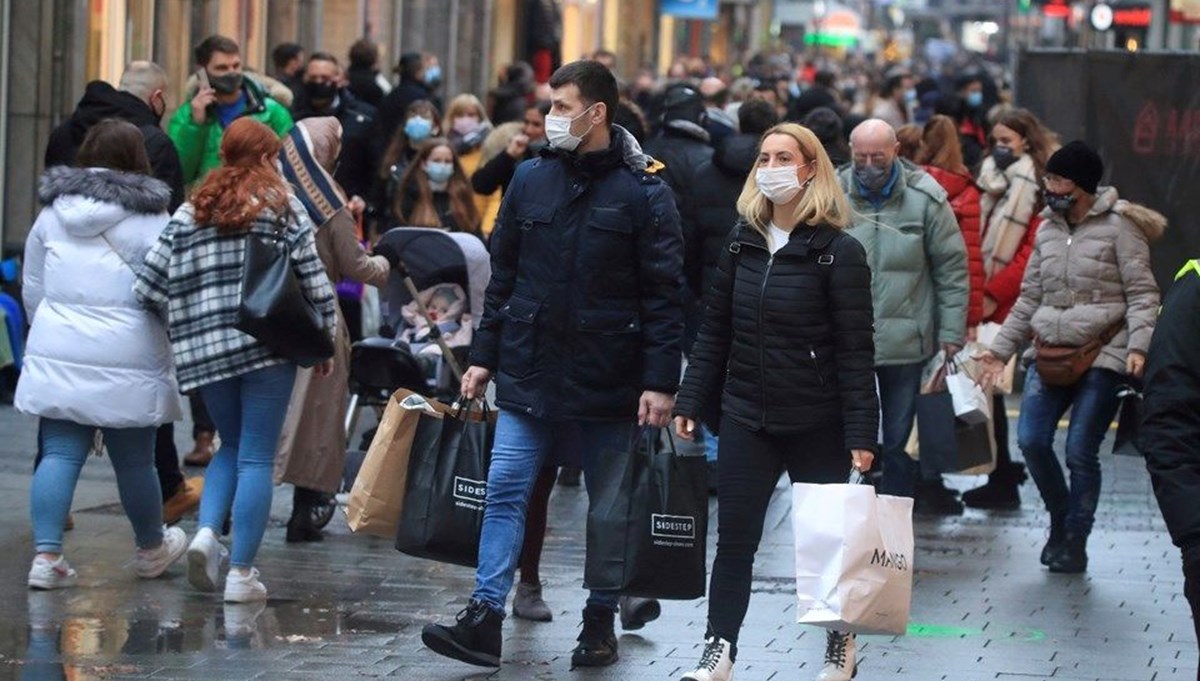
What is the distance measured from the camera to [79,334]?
920 cm

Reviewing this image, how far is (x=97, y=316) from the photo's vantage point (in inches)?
363

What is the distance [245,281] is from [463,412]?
3.60 ft

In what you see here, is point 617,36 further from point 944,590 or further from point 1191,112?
point 944,590

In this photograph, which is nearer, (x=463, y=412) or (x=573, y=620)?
(x=463, y=412)

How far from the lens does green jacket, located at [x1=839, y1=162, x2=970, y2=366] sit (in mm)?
10625

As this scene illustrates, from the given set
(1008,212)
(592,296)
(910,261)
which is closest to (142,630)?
(592,296)

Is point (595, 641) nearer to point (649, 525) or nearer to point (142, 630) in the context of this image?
point (649, 525)

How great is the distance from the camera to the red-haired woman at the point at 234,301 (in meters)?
9.01

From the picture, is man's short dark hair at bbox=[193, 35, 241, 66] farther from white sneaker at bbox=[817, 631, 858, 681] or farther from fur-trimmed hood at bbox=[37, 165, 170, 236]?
white sneaker at bbox=[817, 631, 858, 681]

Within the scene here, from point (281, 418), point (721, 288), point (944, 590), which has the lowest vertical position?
point (944, 590)

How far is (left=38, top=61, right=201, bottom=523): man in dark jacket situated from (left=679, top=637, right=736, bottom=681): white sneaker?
3.79 metres

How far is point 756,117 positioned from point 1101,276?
2.66 meters

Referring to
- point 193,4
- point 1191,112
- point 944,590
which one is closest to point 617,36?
point 193,4

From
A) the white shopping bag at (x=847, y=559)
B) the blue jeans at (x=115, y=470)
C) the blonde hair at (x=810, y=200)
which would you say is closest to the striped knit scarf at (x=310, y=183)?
the blue jeans at (x=115, y=470)
